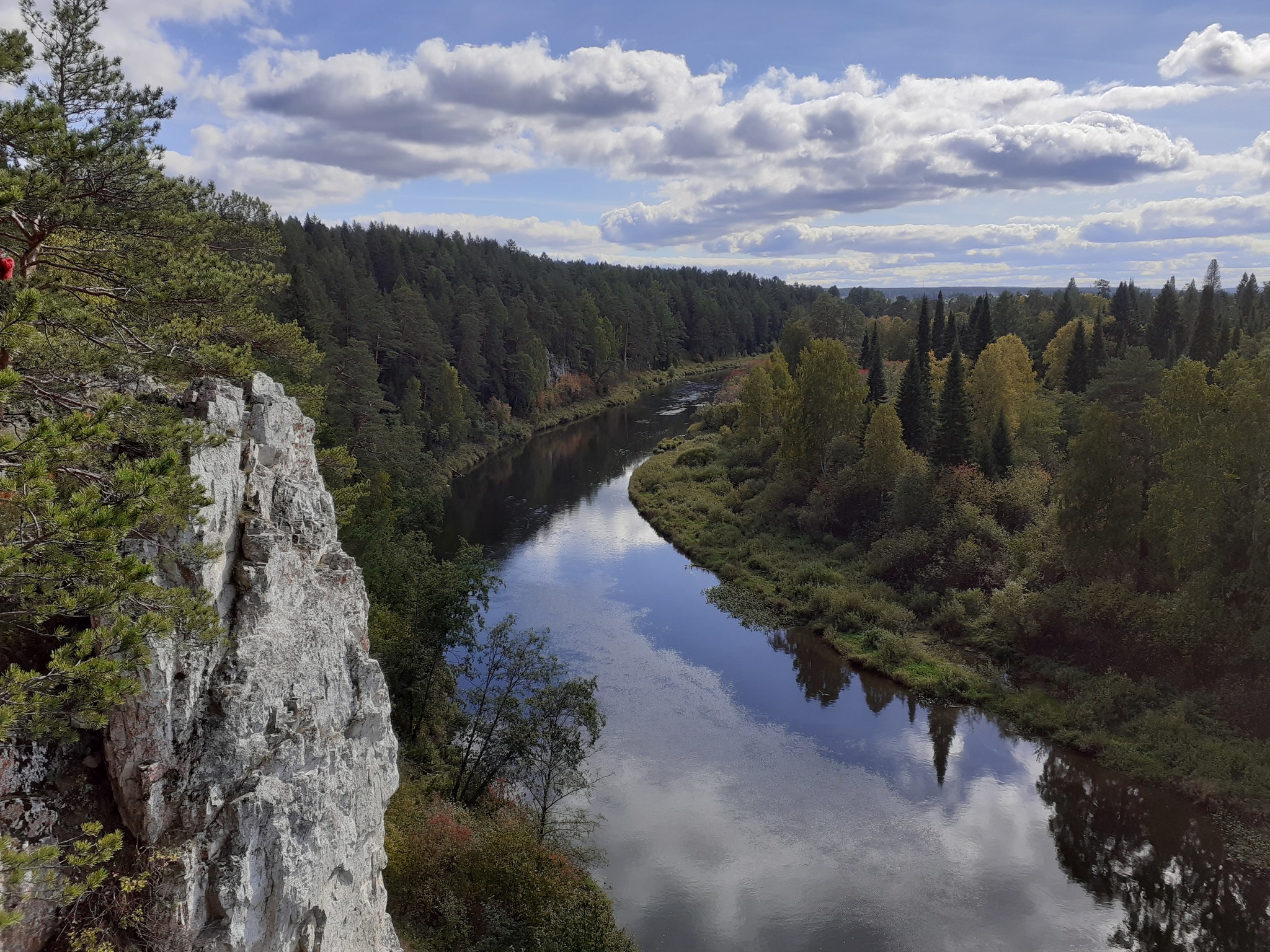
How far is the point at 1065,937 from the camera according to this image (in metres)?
17.4

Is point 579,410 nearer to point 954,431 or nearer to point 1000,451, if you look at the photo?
point 954,431

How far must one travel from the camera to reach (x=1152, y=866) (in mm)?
19500

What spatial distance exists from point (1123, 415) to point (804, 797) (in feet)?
67.5

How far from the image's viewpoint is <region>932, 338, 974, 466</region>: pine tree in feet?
122

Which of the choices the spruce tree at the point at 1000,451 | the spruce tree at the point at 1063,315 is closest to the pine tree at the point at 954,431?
the spruce tree at the point at 1000,451

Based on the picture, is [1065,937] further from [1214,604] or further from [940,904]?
[1214,604]

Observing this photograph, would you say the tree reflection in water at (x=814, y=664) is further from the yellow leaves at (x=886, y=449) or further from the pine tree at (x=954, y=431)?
the pine tree at (x=954, y=431)

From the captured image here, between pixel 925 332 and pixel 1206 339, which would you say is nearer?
pixel 1206 339

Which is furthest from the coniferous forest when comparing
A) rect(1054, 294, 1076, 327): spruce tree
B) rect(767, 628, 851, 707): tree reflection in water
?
rect(1054, 294, 1076, 327): spruce tree

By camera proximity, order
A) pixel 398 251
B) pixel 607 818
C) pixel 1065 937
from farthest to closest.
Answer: pixel 398 251
pixel 607 818
pixel 1065 937

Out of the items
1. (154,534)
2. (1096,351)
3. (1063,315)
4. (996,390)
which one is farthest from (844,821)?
(1063,315)

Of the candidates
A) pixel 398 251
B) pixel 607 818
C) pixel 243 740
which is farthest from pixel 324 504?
pixel 398 251

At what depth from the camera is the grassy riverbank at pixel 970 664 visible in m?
21.6

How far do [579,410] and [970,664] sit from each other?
56.3 meters
